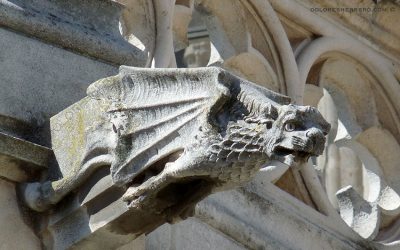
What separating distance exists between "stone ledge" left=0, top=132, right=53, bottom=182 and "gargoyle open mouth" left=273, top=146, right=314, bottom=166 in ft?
3.02

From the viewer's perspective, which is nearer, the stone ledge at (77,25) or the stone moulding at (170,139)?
the stone moulding at (170,139)

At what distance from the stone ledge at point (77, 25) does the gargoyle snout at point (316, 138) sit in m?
1.16

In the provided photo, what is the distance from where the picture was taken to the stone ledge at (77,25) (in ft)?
21.5

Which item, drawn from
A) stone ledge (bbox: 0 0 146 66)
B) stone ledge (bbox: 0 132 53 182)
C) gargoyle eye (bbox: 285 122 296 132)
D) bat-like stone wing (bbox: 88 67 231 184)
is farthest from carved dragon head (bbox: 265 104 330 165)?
stone ledge (bbox: 0 0 146 66)

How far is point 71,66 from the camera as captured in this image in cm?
665

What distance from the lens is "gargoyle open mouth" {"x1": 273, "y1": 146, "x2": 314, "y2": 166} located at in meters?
5.72

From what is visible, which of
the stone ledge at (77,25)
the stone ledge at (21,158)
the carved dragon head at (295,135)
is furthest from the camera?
the stone ledge at (77,25)

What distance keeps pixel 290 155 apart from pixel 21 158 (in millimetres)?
1006

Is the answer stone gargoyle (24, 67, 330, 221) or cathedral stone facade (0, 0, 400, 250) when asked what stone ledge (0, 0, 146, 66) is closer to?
cathedral stone facade (0, 0, 400, 250)

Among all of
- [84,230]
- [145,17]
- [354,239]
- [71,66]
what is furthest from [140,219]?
[354,239]

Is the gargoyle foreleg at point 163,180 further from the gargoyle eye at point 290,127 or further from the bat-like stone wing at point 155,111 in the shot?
the gargoyle eye at point 290,127

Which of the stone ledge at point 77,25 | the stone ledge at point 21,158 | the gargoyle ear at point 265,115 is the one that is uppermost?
the gargoyle ear at point 265,115

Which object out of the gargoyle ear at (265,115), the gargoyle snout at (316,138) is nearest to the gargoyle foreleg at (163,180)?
the gargoyle ear at (265,115)

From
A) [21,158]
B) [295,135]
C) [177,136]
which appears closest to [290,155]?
[295,135]
